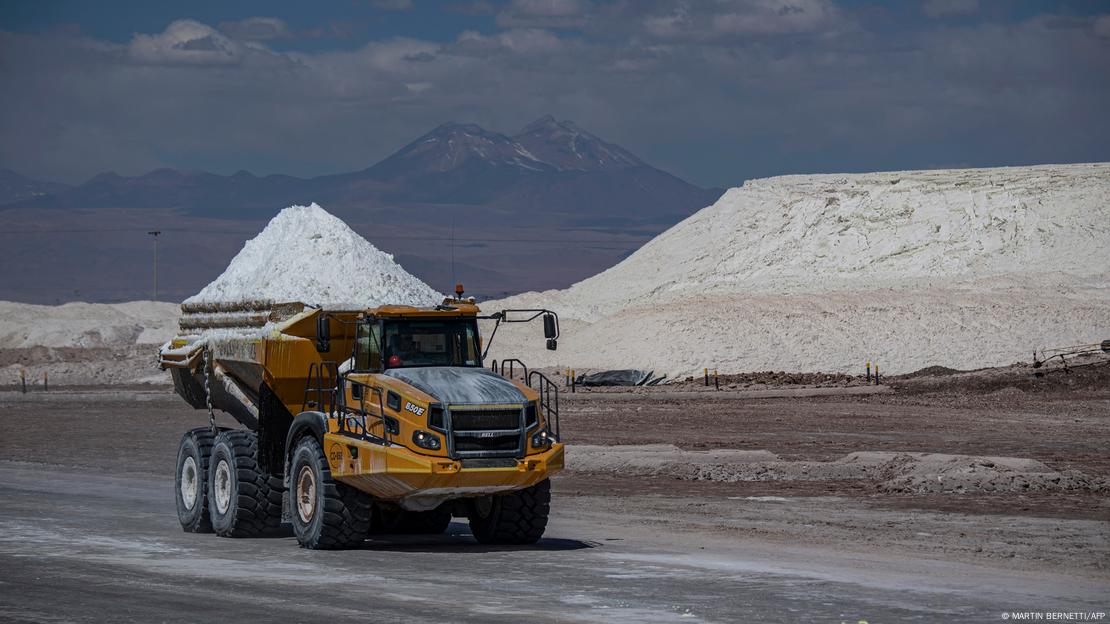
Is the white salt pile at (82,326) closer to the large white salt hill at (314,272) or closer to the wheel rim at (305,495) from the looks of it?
the large white salt hill at (314,272)

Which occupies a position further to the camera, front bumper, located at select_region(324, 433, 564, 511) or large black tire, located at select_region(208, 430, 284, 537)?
large black tire, located at select_region(208, 430, 284, 537)

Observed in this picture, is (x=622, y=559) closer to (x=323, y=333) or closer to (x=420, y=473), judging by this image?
(x=420, y=473)

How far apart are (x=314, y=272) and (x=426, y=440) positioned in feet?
14.6

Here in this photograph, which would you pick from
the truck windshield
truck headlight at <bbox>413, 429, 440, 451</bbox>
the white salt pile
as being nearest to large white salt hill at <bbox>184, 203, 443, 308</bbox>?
the truck windshield

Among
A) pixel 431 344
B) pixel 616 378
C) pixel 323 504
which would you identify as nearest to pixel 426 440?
pixel 431 344

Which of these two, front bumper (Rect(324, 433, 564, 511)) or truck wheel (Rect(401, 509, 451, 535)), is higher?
front bumper (Rect(324, 433, 564, 511))

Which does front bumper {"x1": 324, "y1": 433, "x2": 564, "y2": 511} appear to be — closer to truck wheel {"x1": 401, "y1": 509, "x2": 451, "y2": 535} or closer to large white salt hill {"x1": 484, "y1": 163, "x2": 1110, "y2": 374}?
truck wheel {"x1": 401, "y1": 509, "x2": 451, "y2": 535}

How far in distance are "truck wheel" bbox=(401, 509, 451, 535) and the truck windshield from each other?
129 inches

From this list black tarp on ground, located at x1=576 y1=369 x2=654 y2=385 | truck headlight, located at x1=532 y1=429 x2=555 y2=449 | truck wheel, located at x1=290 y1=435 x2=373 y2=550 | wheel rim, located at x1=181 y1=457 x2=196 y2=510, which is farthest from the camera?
black tarp on ground, located at x1=576 y1=369 x2=654 y2=385

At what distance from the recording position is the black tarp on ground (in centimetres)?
6369

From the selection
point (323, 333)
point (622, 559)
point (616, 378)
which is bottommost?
point (622, 559)

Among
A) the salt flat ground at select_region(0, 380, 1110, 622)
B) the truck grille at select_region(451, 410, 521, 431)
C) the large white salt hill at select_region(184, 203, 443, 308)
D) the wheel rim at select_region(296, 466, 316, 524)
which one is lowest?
the salt flat ground at select_region(0, 380, 1110, 622)

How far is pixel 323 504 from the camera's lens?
17.7 meters

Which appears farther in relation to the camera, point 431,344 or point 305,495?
point 305,495
